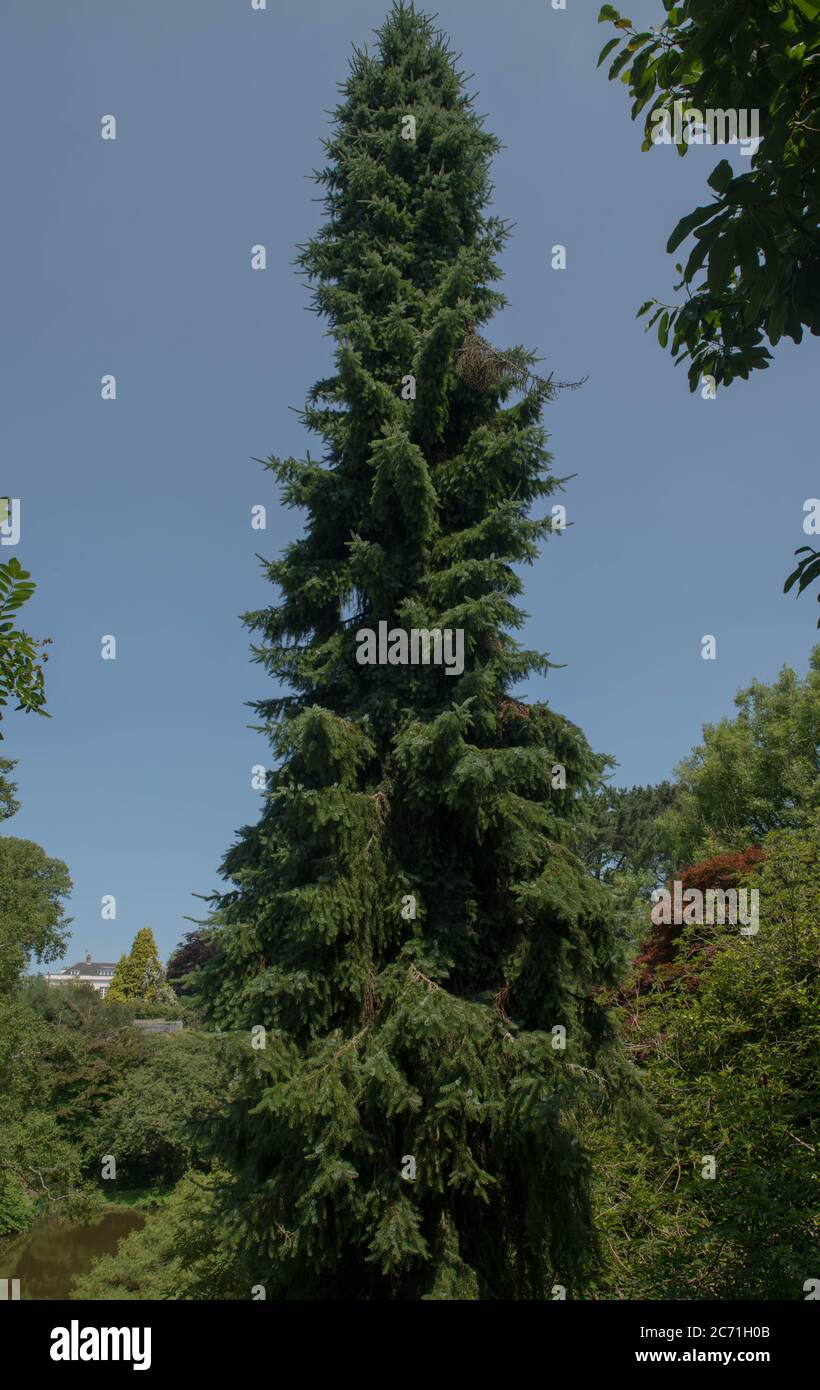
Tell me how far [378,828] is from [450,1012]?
1.68 m

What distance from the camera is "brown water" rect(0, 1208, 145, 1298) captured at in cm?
1620

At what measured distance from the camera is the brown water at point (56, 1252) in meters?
16.2

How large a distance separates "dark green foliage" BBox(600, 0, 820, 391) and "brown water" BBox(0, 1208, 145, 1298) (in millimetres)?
19085

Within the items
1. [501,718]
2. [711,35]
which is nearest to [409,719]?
[501,718]

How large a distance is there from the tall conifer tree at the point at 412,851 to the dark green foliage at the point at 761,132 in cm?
409

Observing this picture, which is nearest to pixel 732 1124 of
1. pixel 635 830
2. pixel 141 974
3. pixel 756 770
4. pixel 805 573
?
pixel 805 573

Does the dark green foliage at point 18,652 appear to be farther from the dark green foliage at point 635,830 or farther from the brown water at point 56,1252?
the dark green foliage at point 635,830

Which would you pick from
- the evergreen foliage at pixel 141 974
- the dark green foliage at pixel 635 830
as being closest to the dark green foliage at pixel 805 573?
the dark green foliage at pixel 635 830

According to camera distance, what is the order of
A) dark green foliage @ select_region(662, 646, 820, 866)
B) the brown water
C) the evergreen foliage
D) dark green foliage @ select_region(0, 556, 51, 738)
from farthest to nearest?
the evergreen foliage, dark green foliage @ select_region(662, 646, 820, 866), the brown water, dark green foliage @ select_region(0, 556, 51, 738)

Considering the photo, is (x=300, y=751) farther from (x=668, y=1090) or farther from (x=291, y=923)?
(x=668, y=1090)

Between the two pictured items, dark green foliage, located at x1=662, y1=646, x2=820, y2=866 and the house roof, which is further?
the house roof

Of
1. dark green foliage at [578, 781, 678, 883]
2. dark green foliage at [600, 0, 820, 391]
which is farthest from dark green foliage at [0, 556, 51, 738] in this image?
dark green foliage at [578, 781, 678, 883]

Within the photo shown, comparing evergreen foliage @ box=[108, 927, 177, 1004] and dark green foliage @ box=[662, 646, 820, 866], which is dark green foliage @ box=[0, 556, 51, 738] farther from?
evergreen foliage @ box=[108, 927, 177, 1004]

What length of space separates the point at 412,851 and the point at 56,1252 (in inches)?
701
